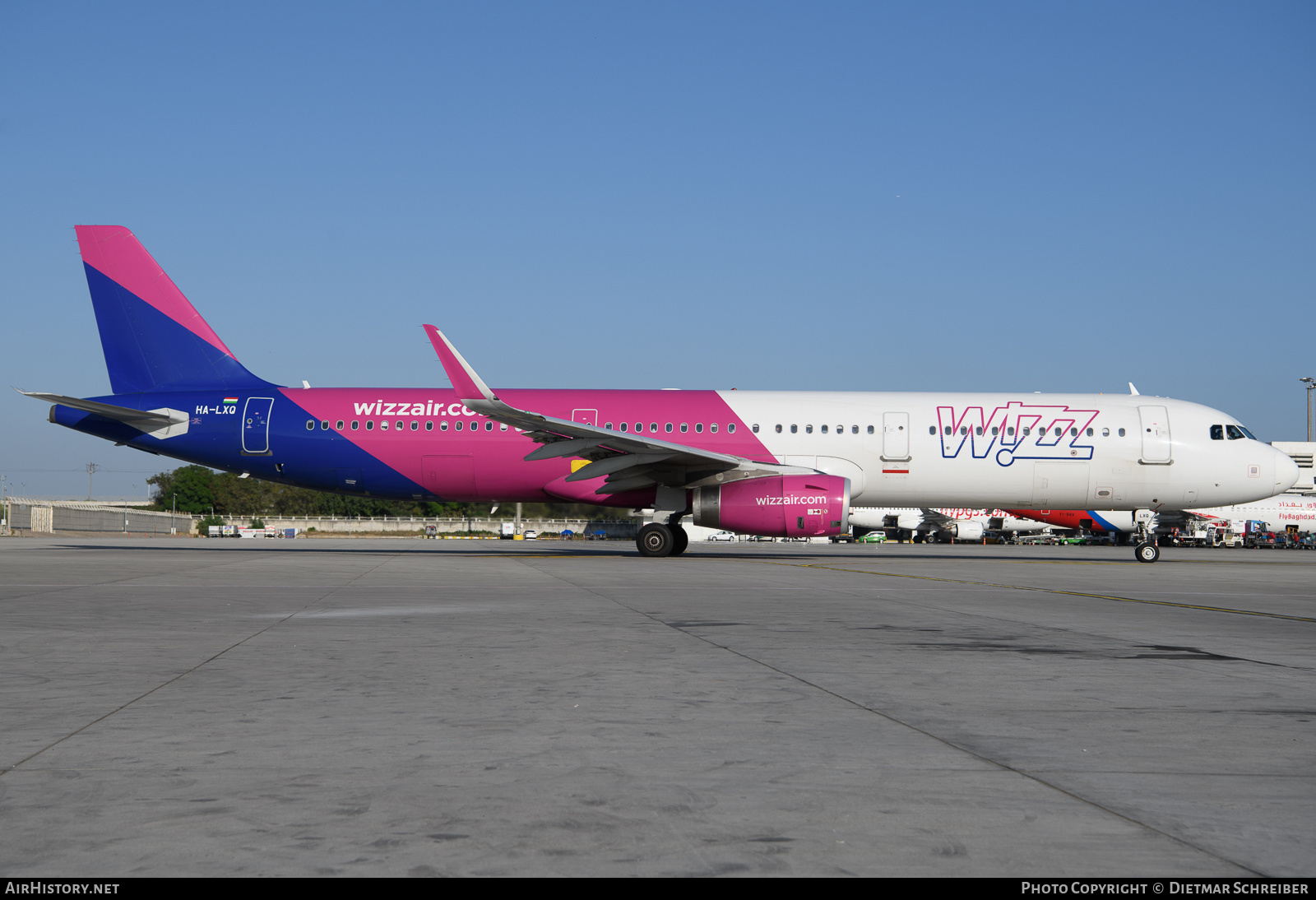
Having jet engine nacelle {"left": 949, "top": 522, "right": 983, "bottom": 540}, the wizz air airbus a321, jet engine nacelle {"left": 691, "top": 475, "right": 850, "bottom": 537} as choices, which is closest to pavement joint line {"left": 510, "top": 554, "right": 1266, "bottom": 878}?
jet engine nacelle {"left": 691, "top": 475, "right": 850, "bottom": 537}

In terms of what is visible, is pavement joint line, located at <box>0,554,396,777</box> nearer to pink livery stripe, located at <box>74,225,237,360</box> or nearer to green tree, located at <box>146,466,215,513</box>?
pink livery stripe, located at <box>74,225,237,360</box>

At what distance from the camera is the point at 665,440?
2231 cm

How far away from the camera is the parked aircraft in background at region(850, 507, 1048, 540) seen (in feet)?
203

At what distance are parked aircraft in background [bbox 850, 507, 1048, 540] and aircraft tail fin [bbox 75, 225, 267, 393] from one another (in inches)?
1681

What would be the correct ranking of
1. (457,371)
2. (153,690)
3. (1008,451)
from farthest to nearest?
(1008,451)
(457,371)
(153,690)

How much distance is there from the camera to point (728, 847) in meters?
2.85

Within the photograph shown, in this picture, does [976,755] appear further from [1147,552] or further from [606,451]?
[1147,552]

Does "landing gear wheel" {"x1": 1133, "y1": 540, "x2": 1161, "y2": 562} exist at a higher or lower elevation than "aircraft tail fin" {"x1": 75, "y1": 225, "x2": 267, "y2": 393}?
lower

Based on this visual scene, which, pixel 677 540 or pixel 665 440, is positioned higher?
pixel 665 440

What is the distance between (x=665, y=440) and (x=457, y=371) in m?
5.03

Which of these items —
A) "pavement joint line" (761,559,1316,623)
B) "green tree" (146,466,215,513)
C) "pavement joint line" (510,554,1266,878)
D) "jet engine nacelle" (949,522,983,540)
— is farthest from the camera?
"green tree" (146,466,215,513)

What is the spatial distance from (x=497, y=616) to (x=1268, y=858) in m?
7.15

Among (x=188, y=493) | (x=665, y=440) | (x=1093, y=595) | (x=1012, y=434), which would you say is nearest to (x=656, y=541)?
(x=665, y=440)

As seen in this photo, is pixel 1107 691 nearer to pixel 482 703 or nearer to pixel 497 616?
pixel 482 703
